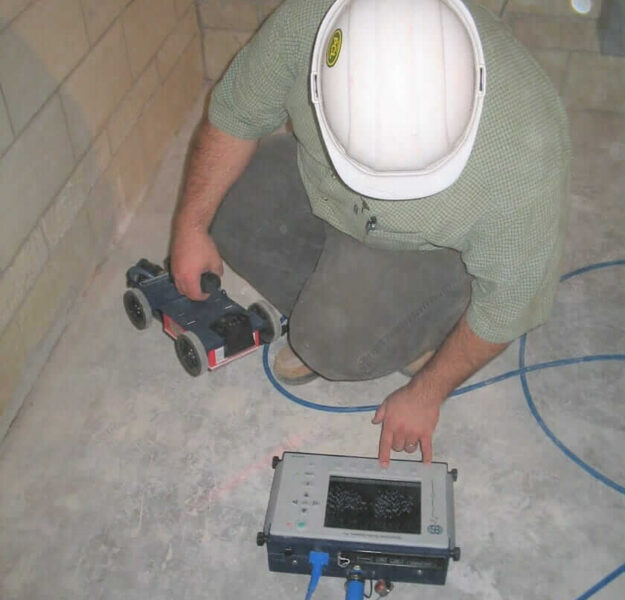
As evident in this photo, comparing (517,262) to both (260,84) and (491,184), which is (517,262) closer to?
(491,184)

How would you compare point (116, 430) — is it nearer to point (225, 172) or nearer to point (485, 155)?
point (225, 172)

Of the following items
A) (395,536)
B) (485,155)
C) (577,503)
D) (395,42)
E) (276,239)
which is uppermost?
(395,42)

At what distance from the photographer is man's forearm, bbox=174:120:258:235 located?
5.18ft

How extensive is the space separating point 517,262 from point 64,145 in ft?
3.72

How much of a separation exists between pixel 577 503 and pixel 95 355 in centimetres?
118

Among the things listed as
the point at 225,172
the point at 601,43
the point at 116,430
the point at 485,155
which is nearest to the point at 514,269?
the point at 485,155

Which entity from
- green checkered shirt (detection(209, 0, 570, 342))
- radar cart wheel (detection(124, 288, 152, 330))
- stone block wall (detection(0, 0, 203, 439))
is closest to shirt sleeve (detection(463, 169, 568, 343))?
green checkered shirt (detection(209, 0, 570, 342))

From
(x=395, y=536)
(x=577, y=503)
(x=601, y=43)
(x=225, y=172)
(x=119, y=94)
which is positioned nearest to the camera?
(x=395, y=536)

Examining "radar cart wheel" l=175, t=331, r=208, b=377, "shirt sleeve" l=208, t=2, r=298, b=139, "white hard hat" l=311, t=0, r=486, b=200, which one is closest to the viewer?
"white hard hat" l=311, t=0, r=486, b=200

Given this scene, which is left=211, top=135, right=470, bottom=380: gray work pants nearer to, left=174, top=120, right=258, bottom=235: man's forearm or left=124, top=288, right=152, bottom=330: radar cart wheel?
left=174, top=120, right=258, bottom=235: man's forearm

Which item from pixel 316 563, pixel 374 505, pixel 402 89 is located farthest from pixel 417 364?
pixel 402 89

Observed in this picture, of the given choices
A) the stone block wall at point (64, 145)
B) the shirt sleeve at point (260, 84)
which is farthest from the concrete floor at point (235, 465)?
the shirt sleeve at point (260, 84)

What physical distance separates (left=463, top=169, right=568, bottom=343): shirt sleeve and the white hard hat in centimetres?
18

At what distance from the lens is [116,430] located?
1641mm
